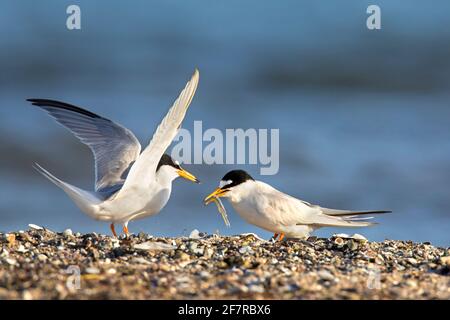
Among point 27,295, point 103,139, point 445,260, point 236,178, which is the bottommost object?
point 445,260

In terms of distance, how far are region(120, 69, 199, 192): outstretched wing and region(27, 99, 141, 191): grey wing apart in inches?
18.8

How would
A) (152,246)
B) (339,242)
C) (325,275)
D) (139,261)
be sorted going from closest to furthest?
(325,275)
(139,261)
(152,246)
(339,242)

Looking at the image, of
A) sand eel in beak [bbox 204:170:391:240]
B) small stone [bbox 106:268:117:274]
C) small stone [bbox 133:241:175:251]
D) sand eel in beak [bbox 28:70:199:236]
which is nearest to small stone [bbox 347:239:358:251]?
sand eel in beak [bbox 204:170:391:240]

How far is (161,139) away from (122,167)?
1.22 m

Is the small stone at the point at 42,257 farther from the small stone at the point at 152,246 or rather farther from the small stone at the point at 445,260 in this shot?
the small stone at the point at 445,260

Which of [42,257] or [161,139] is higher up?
[161,139]

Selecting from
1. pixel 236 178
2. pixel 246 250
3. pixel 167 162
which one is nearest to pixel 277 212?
pixel 236 178

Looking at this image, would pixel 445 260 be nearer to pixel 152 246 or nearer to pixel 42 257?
pixel 152 246

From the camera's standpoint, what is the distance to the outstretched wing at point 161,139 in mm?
5906

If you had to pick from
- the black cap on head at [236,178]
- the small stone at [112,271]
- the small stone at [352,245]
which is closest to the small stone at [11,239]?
the small stone at [112,271]

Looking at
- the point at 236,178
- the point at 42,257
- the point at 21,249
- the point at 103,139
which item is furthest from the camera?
the point at 103,139

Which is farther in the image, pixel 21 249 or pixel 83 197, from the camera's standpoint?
pixel 83 197

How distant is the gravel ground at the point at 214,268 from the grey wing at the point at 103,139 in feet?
2.43

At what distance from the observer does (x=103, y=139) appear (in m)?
7.54
